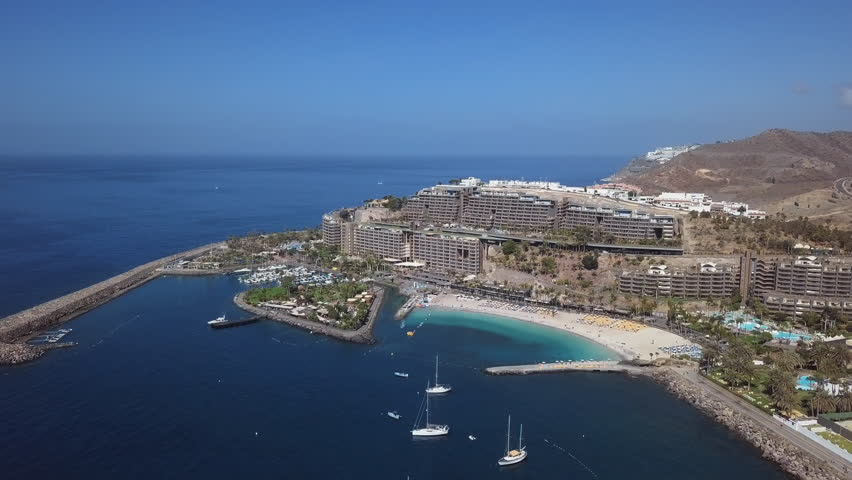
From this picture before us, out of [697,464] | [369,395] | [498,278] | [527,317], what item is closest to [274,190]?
[498,278]

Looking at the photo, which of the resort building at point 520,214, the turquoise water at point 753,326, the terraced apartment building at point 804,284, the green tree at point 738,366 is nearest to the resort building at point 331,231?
the resort building at point 520,214

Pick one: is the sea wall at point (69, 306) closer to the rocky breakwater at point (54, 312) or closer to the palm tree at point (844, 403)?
the rocky breakwater at point (54, 312)

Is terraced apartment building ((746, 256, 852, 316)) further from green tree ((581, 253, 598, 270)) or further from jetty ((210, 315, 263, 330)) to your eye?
jetty ((210, 315, 263, 330))

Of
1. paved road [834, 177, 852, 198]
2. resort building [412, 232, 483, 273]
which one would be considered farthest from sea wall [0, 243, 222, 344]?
paved road [834, 177, 852, 198]

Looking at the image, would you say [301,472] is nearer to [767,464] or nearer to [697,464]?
[697,464]

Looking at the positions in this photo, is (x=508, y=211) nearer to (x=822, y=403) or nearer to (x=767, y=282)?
(x=767, y=282)

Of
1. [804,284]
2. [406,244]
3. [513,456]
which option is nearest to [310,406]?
[513,456]
